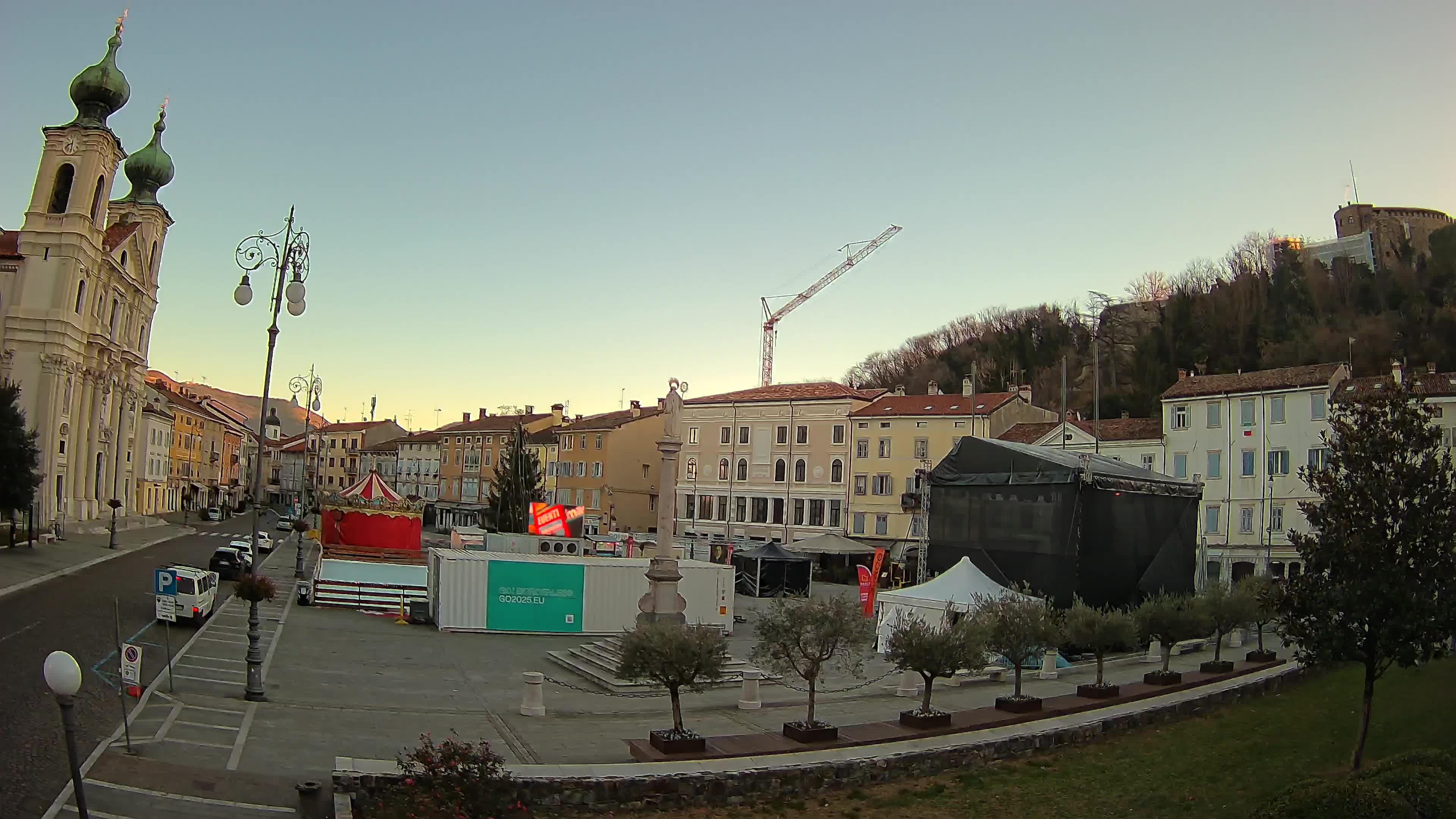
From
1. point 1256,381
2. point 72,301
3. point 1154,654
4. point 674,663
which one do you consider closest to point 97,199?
point 72,301

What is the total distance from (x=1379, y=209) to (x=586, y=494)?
320 feet

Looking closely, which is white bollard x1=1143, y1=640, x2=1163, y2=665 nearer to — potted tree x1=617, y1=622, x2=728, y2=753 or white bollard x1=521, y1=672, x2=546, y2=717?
potted tree x1=617, y1=622, x2=728, y2=753

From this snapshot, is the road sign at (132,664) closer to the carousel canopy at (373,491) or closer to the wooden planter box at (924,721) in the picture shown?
the wooden planter box at (924,721)

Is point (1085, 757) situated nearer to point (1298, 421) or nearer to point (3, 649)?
point (3, 649)

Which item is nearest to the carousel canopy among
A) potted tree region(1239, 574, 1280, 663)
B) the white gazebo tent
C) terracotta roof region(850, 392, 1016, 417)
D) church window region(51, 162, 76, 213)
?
church window region(51, 162, 76, 213)

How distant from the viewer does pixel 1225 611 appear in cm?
2319

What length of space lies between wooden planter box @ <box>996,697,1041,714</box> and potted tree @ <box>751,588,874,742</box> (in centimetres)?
375

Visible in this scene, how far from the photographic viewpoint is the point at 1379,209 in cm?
10869

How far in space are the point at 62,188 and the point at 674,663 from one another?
5721 cm

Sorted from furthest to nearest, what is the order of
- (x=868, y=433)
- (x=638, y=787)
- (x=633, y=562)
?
(x=868, y=433) → (x=633, y=562) → (x=638, y=787)

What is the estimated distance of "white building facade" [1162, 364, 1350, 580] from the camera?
1738 inches

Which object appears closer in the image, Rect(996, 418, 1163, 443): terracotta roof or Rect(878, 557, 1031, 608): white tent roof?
Rect(878, 557, 1031, 608): white tent roof

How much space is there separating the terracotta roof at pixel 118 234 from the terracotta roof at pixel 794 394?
38.5m

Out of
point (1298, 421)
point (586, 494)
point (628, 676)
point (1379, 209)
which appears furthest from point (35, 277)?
point (1379, 209)
